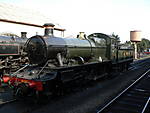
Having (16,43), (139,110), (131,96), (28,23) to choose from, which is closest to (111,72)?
(131,96)

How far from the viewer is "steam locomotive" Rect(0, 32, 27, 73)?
44.1ft

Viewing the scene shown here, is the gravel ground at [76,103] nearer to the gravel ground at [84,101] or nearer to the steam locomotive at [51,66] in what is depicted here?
the gravel ground at [84,101]

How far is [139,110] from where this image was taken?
7965mm

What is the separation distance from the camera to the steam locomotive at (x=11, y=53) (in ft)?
44.1

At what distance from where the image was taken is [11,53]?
1411 centimetres

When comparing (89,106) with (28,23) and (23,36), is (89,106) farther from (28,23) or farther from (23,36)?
(28,23)

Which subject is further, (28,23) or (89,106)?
(28,23)

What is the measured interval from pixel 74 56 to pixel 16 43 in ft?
20.6

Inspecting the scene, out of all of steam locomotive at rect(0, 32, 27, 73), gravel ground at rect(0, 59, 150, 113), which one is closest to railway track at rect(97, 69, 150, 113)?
gravel ground at rect(0, 59, 150, 113)

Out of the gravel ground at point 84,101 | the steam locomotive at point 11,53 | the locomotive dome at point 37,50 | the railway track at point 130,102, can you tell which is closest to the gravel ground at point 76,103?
the gravel ground at point 84,101

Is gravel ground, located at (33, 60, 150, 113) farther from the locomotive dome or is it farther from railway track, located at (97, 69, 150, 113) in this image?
the locomotive dome

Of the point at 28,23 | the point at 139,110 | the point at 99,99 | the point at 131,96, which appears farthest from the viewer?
the point at 28,23

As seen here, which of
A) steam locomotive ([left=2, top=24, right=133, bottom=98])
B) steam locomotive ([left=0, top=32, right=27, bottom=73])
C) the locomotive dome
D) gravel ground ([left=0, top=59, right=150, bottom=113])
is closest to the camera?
gravel ground ([left=0, top=59, right=150, bottom=113])

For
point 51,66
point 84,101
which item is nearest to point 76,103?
point 84,101
